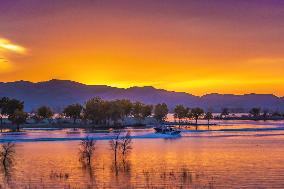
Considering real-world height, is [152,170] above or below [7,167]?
above

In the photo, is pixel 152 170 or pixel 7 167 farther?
pixel 7 167

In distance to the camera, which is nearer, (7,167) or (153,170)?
(153,170)

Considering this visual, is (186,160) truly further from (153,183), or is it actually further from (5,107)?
(5,107)

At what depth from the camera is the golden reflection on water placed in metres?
37.2

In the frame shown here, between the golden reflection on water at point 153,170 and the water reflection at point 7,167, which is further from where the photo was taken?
the water reflection at point 7,167

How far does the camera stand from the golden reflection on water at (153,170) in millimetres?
37219

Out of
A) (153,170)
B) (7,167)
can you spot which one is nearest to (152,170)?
(153,170)

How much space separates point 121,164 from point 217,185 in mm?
17233

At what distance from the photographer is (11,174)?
43938 mm

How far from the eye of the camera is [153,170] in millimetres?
45438

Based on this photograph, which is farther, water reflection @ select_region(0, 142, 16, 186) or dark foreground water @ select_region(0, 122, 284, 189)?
water reflection @ select_region(0, 142, 16, 186)

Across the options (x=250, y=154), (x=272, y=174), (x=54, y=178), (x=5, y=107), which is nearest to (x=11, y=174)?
(x=54, y=178)

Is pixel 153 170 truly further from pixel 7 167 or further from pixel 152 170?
pixel 7 167

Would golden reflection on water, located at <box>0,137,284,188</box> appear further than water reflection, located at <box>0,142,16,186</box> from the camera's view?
No
